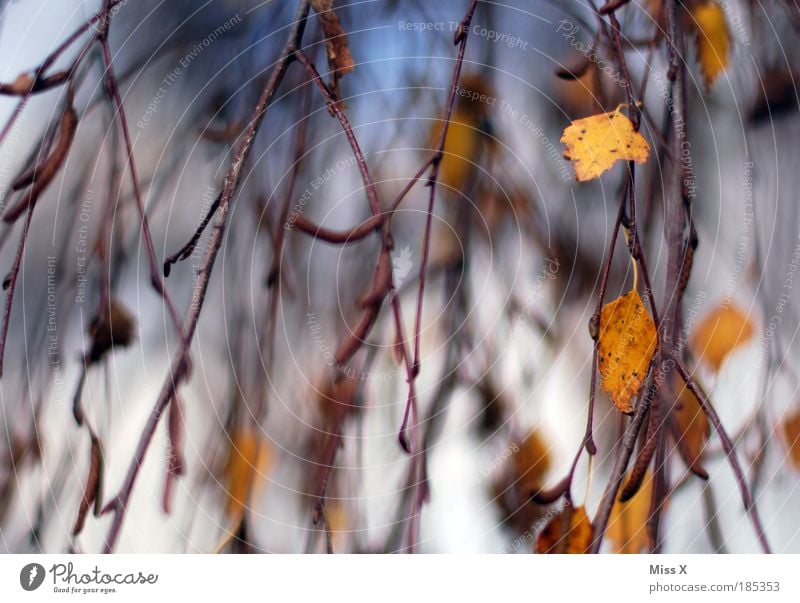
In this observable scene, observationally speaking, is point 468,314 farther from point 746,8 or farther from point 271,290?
point 746,8

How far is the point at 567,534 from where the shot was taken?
534 millimetres

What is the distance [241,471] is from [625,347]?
11.2 inches

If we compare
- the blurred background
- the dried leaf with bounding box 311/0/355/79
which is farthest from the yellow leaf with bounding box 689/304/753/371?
the dried leaf with bounding box 311/0/355/79

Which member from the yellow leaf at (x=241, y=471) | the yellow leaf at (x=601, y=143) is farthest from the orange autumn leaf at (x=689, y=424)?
the yellow leaf at (x=241, y=471)

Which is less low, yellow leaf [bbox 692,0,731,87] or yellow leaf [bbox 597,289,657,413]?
yellow leaf [bbox 692,0,731,87]

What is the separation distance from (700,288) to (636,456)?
130mm

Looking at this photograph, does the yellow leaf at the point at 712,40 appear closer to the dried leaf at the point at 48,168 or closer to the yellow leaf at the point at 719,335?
the yellow leaf at the point at 719,335

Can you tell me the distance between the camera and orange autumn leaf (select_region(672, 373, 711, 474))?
0.54m

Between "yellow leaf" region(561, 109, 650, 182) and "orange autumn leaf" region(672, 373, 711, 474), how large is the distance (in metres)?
0.16

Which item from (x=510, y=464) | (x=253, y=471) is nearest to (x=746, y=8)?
(x=510, y=464)

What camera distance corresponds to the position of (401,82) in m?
0.54

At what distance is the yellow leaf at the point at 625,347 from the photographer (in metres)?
0.54
